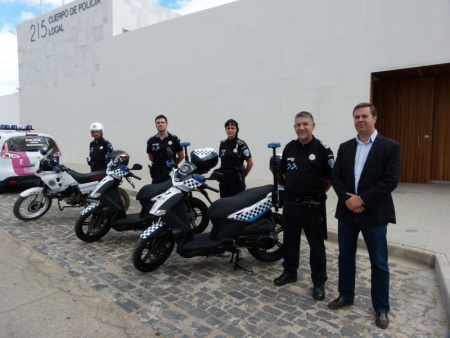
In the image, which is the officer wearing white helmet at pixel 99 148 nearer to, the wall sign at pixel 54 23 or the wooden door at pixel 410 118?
the wooden door at pixel 410 118

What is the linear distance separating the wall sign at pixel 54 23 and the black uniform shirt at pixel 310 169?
1353 centimetres

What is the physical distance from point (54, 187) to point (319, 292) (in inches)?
187

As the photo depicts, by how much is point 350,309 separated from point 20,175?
7827mm

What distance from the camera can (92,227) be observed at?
16.2 ft

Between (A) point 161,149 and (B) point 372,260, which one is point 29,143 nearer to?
(A) point 161,149

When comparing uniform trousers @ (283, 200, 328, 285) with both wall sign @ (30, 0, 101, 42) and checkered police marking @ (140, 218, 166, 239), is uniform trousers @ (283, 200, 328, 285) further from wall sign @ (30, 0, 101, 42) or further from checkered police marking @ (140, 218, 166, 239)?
wall sign @ (30, 0, 101, 42)

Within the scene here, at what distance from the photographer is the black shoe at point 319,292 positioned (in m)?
3.26

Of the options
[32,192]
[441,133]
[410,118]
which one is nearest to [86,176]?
[32,192]

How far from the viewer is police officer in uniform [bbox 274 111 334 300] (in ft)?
10.7

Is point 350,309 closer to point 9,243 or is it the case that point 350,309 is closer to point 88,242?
point 88,242

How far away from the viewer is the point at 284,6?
862 centimetres

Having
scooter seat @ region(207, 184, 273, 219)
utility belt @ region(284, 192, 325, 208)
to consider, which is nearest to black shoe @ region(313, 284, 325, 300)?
utility belt @ region(284, 192, 325, 208)

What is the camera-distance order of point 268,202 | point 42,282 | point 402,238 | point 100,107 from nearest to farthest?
point 42,282, point 268,202, point 402,238, point 100,107

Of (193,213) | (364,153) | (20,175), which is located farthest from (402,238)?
(20,175)
